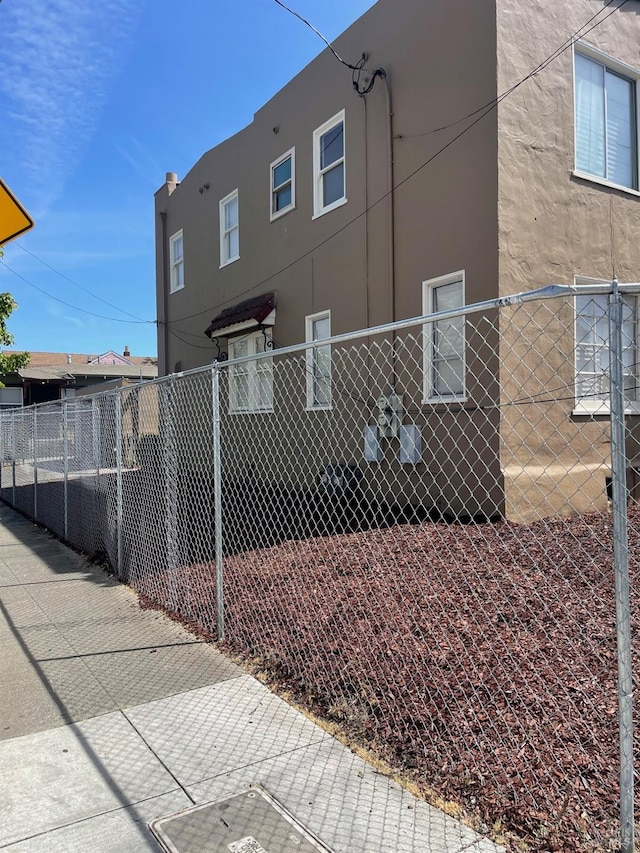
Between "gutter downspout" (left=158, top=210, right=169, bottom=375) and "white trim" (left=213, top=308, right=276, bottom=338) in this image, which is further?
"gutter downspout" (left=158, top=210, right=169, bottom=375)

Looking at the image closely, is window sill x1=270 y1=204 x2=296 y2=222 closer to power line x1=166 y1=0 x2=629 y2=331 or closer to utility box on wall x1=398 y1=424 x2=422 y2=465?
power line x1=166 y1=0 x2=629 y2=331

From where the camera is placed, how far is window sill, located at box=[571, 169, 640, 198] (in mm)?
8094

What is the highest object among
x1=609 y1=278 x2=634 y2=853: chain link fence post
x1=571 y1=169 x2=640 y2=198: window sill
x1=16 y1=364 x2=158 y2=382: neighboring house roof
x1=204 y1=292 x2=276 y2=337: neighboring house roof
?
x1=571 y1=169 x2=640 y2=198: window sill

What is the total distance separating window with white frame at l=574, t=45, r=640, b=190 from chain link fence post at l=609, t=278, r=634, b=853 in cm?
706

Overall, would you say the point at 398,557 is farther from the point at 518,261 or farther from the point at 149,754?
the point at 518,261

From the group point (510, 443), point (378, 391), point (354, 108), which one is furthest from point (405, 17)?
point (510, 443)

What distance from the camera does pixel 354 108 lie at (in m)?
9.63

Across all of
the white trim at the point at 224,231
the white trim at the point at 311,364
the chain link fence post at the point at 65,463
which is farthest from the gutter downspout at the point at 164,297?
the chain link fence post at the point at 65,463

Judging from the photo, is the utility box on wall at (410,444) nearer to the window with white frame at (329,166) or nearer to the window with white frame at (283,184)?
the window with white frame at (329,166)

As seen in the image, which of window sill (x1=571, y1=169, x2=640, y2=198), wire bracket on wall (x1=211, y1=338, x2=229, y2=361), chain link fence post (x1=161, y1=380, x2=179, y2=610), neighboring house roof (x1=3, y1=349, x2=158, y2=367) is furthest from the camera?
neighboring house roof (x1=3, y1=349, x2=158, y2=367)

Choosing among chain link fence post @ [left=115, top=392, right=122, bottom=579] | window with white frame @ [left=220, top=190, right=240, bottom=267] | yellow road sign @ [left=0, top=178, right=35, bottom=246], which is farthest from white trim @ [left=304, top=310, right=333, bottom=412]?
yellow road sign @ [left=0, top=178, right=35, bottom=246]

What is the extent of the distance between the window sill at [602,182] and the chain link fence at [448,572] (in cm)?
171

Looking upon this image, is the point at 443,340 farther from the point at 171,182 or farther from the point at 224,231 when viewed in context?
the point at 171,182

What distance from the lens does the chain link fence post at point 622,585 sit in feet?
7.13
